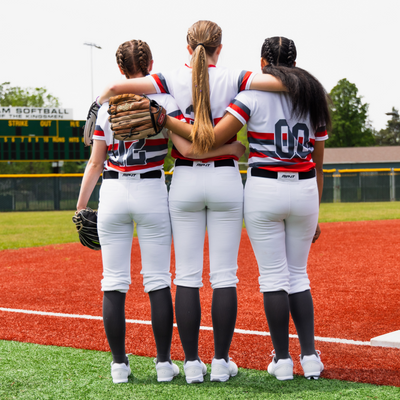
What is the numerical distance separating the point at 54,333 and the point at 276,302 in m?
2.19

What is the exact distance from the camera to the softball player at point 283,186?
2.81 metres

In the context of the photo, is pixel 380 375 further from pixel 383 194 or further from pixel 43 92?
pixel 43 92

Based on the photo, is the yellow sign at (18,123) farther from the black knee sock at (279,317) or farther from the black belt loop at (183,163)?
the black knee sock at (279,317)

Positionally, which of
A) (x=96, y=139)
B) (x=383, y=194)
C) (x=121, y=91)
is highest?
(x=121, y=91)

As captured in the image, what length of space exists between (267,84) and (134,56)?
763 millimetres

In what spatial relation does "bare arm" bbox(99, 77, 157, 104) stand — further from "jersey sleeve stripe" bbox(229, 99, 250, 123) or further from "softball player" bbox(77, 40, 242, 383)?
"jersey sleeve stripe" bbox(229, 99, 250, 123)

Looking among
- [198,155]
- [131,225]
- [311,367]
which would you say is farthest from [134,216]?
[311,367]

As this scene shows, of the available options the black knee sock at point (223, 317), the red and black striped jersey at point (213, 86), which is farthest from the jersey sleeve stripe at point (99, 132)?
the black knee sock at point (223, 317)

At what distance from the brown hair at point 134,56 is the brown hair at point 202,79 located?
26 centimetres

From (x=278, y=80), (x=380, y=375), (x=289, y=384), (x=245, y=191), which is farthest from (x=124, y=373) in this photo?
(x=278, y=80)

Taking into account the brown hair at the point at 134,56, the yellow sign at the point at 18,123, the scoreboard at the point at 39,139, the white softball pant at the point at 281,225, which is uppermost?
the yellow sign at the point at 18,123

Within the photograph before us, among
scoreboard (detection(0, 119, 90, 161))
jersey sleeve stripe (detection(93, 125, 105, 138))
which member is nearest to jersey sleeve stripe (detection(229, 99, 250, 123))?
jersey sleeve stripe (detection(93, 125, 105, 138))

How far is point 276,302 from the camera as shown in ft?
9.45

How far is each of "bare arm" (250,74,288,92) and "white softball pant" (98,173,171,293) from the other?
0.75 m
